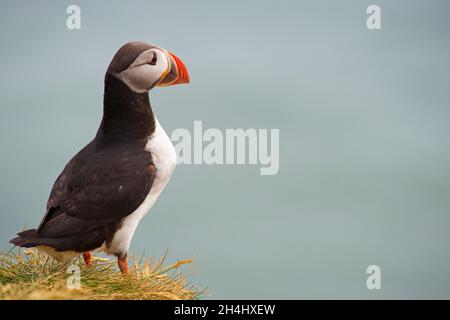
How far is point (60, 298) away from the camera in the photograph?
132 inches

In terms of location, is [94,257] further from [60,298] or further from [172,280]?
[60,298]

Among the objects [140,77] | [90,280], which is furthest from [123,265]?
[140,77]

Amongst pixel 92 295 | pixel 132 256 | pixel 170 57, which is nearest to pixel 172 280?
pixel 132 256

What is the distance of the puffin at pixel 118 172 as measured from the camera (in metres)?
3.72

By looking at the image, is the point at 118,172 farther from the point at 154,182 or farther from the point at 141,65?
the point at 141,65

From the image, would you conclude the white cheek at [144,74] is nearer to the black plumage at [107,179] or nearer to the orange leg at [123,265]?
the black plumage at [107,179]

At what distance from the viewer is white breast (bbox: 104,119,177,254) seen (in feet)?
12.4

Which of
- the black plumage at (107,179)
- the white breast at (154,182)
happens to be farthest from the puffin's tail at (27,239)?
the white breast at (154,182)

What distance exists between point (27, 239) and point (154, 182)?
2.46ft

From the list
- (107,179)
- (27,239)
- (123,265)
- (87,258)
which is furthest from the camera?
(87,258)

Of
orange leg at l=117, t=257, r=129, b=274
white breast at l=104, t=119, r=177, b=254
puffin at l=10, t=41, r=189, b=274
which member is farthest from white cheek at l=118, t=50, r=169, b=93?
orange leg at l=117, t=257, r=129, b=274

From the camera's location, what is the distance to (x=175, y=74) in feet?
12.8
